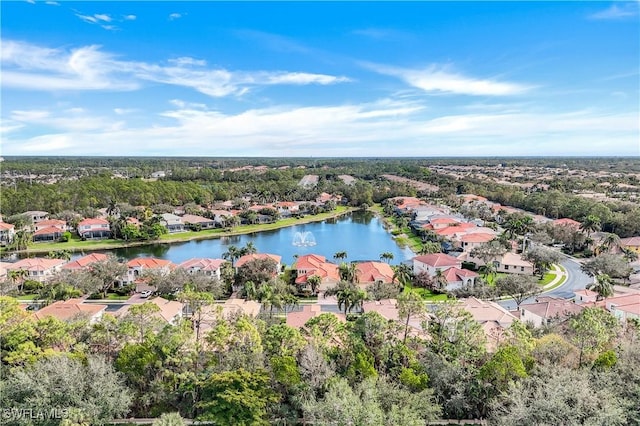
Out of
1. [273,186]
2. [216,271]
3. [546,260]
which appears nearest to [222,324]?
[216,271]

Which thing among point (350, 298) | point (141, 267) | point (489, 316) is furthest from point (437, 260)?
point (141, 267)

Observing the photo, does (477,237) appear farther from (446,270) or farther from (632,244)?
(632,244)

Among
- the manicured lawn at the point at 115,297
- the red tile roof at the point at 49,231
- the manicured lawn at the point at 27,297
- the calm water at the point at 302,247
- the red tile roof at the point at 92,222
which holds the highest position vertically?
the red tile roof at the point at 92,222

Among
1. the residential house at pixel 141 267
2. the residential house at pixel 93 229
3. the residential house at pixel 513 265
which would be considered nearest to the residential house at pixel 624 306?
the residential house at pixel 513 265

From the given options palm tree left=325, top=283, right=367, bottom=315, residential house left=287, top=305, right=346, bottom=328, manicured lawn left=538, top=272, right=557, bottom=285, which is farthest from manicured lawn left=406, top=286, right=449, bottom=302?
residential house left=287, top=305, right=346, bottom=328

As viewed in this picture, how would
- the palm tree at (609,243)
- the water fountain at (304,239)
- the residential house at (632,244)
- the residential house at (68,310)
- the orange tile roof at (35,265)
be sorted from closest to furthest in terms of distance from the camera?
the residential house at (68,310)
the orange tile roof at (35,265)
the palm tree at (609,243)
the residential house at (632,244)
the water fountain at (304,239)

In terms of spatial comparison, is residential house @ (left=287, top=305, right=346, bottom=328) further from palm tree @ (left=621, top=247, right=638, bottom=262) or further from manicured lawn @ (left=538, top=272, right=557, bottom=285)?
palm tree @ (left=621, top=247, right=638, bottom=262)

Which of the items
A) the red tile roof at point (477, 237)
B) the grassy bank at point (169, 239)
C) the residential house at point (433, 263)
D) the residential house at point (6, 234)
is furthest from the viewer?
the residential house at point (6, 234)

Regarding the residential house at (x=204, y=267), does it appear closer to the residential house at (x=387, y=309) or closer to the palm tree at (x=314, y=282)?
the palm tree at (x=314, y=282)

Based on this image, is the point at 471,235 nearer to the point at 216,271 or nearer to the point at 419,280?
the point at 419,280
